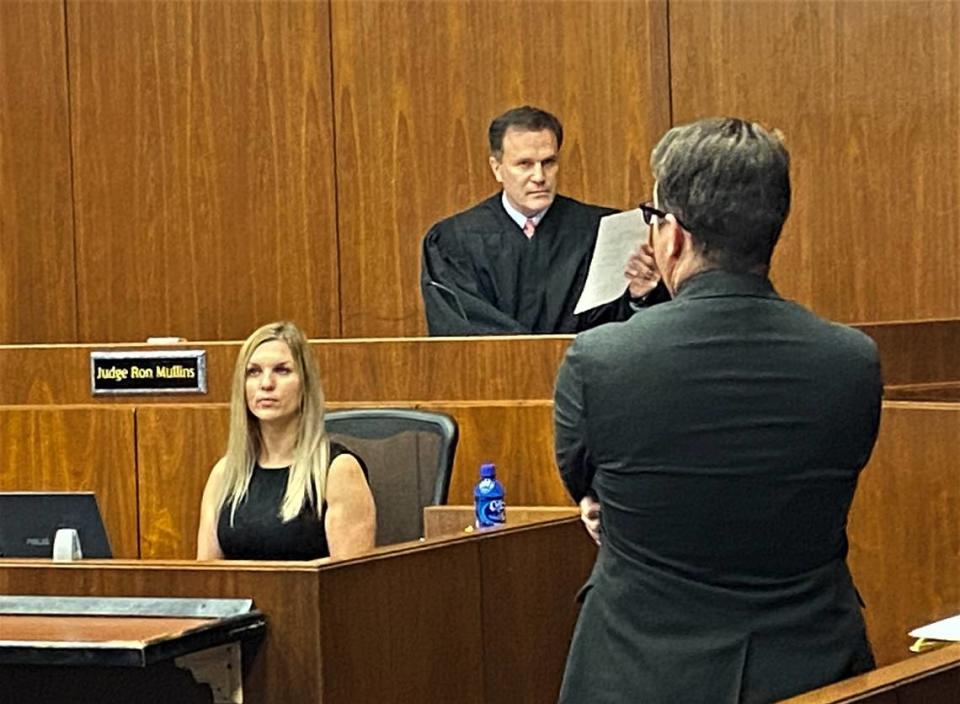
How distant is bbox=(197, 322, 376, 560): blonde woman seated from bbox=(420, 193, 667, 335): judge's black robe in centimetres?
98

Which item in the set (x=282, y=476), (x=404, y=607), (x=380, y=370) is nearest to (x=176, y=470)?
(x=380, y=370)

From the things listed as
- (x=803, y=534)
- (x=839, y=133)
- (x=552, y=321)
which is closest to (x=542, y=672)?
(x=552, y=321)

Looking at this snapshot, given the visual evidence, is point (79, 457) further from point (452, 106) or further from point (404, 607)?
point (452, 106)

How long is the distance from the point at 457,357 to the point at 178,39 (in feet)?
10.3

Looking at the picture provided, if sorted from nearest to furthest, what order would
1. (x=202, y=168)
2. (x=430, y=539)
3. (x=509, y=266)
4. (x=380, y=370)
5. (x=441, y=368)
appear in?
(x=430, y=539) → (x=441, y=368) → (x=380, y=370) → (x=509, y=266) → (x=202, y=168)

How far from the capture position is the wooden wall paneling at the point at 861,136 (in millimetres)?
6684

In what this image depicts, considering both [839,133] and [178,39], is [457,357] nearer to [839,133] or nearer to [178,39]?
[839,133]

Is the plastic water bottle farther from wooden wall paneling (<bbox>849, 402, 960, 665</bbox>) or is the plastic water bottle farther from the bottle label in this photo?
wooden wall paneling (<bbox>849, 402, 960, 665</bbox>)

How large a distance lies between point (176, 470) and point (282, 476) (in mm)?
846

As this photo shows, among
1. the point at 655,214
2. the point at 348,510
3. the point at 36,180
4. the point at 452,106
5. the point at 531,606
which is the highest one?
the point at 452,106

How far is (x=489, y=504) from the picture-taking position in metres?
4.43

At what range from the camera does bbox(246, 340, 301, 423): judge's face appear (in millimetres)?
4523

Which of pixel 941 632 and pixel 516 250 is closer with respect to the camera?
pixel 941 632

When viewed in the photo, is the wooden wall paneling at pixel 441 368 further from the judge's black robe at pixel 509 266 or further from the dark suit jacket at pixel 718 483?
the dark suit jacket at pixel 718 483
